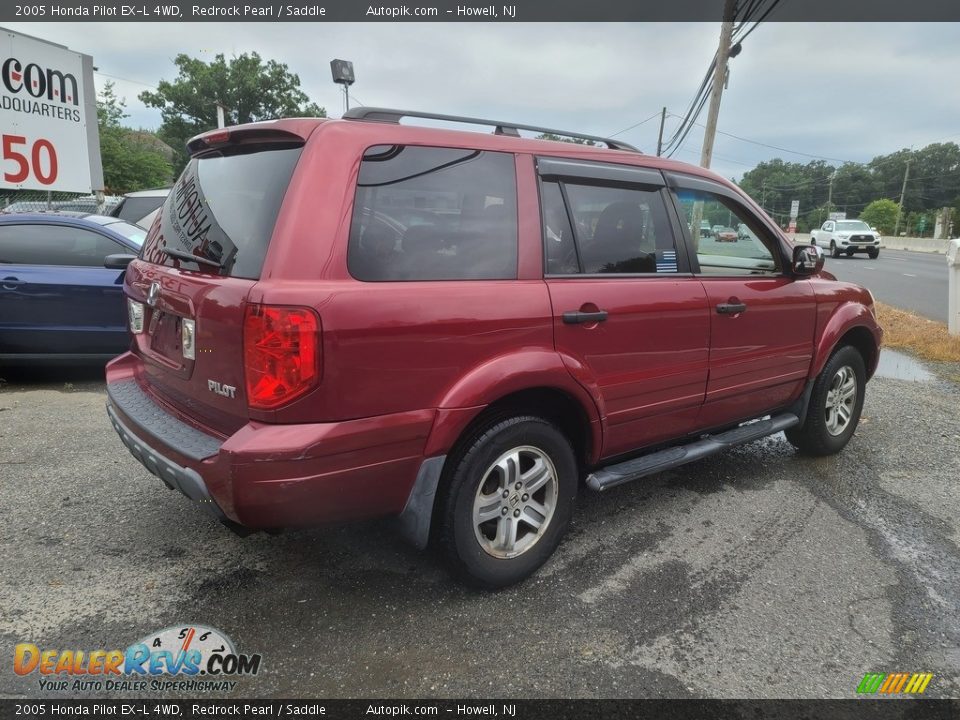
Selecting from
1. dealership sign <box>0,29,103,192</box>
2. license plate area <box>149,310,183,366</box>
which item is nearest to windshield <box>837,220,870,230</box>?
dealership sign <box>0,29,103,192</box>

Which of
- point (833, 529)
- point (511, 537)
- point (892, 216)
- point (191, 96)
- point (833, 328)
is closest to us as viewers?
point (511, 537)

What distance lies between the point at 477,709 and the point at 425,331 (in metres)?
1.29

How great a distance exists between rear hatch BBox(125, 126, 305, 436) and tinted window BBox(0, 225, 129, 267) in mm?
3461

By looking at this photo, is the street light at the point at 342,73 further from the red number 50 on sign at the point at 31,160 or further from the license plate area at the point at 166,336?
the license plate area at the point at 166,336

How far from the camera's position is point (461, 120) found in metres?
2.72

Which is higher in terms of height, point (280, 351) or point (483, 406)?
point (280, 351)

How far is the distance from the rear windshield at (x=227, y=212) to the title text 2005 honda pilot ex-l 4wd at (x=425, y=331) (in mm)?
11

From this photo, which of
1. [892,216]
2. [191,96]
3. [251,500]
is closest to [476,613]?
[251,500]

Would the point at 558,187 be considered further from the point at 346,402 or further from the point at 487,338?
the point at 346,402

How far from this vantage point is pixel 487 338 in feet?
7.95

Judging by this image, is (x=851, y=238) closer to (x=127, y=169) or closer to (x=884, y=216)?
(x=127, y=169)

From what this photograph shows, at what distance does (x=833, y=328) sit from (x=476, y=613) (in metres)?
3.04

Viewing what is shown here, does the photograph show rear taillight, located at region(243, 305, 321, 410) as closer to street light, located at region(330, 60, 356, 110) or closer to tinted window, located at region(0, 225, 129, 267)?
tinted window, located at region(0, 225, 129, 267)

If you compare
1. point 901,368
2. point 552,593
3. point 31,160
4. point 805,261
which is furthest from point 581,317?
point 31,160
